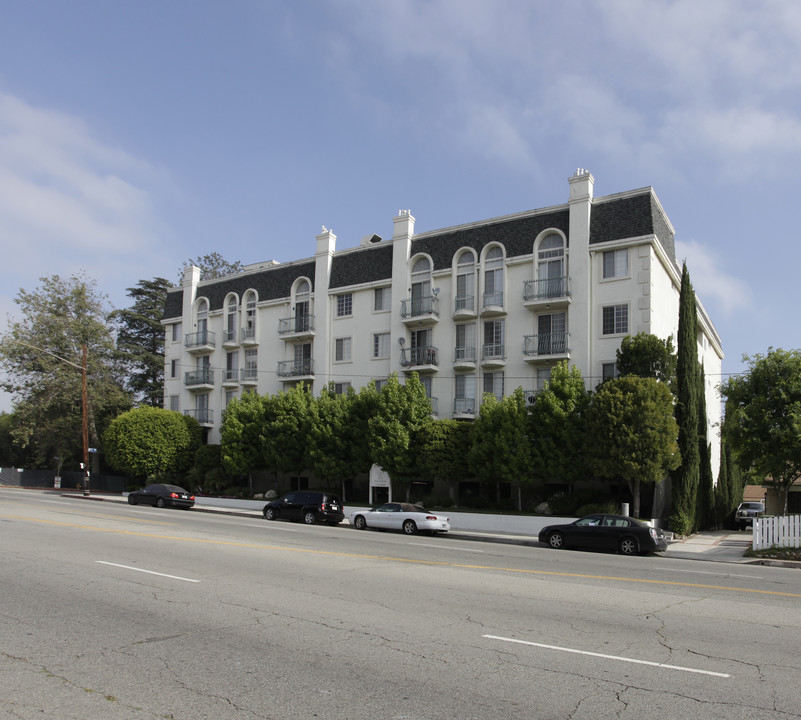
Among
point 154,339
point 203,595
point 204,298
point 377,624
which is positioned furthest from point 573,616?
point 154,339

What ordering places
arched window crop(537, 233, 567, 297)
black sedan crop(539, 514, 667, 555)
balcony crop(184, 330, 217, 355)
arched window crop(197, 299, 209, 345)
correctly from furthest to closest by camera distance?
arched window crop(197, 299, 209, 345) < balcony crop(184, 330, 217, 355) < arched window crop(537, 233, 567, 297) < black sedan crop(539, 514, 667, 555)

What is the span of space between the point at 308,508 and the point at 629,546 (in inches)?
533

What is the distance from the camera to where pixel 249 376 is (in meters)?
45.8

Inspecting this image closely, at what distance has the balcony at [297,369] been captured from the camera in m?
41.9

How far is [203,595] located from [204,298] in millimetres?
40680

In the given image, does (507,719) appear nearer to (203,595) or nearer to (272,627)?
(272,627)

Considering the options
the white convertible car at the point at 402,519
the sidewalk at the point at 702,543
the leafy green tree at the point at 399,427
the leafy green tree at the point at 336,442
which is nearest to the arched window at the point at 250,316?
the leafy green tree at the point at 336,442

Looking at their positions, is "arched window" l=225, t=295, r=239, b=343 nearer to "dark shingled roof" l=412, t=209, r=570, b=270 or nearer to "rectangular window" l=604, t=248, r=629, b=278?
"dark shingled roof" l=412, t=209, r=570, b=270

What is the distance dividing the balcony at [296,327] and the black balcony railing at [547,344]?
14314mm

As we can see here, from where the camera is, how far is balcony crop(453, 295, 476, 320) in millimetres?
35625

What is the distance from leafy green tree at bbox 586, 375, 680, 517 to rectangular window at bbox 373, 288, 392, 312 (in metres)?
15.7

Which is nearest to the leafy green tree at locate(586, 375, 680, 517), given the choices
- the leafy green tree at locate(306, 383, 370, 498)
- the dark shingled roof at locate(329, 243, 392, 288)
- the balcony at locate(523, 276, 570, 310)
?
the balcony at locate(523, 276, 570, 310)

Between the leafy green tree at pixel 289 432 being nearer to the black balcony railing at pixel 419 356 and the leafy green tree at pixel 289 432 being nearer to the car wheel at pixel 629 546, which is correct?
the black balcony railing at pixel 419 356

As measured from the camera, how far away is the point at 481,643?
26.2 feet
